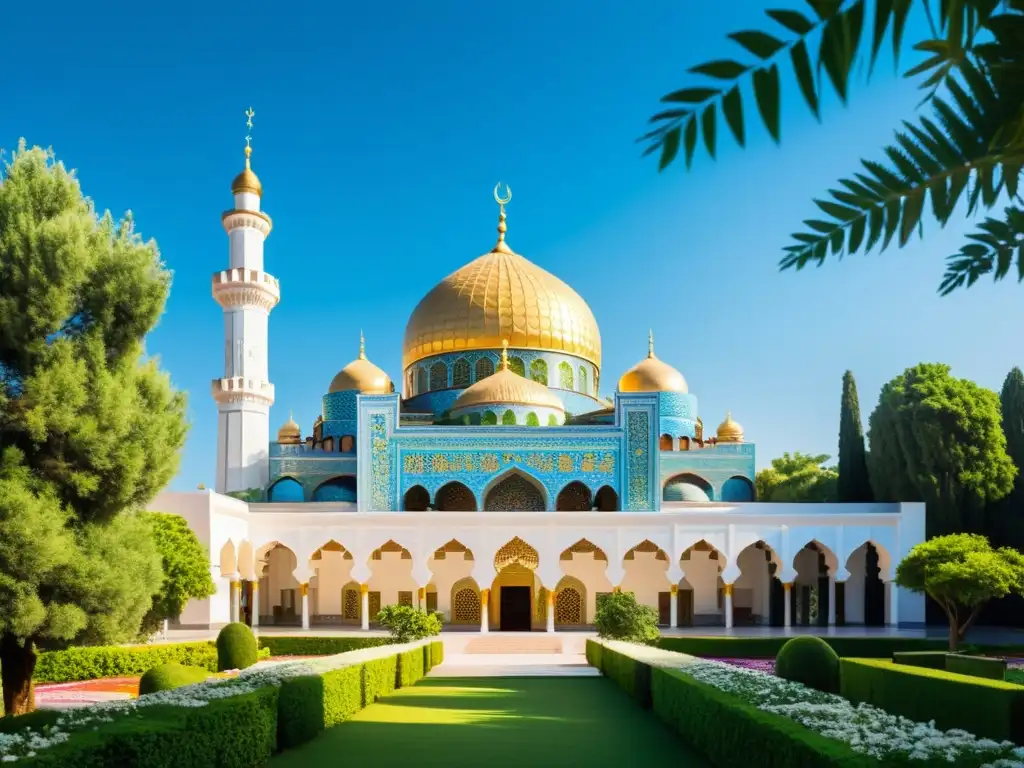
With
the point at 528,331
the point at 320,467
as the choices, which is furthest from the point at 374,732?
the point at 528,331

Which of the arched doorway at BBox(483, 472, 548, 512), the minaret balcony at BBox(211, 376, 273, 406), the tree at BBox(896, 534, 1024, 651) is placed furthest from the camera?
the minaret balcony at BBox(211, 376, 273, 406)

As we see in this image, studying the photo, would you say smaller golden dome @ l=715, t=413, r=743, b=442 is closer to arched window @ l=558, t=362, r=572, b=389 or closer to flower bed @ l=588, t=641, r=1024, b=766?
arched window @ l=558, t=362, r=572, b=389

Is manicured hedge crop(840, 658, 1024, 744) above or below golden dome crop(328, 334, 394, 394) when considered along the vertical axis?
below

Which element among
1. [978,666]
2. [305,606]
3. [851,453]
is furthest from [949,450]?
[305,606]

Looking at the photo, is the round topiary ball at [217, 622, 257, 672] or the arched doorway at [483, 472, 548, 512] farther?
the arched doorway at [483, 472, 548, 512]

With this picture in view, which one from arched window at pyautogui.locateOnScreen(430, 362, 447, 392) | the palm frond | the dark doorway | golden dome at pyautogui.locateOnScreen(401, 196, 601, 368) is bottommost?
the dark doorway

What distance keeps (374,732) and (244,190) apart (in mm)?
22311

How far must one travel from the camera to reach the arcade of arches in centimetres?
2680

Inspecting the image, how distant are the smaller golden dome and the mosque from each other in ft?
6.92

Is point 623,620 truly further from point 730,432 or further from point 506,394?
point 730,432

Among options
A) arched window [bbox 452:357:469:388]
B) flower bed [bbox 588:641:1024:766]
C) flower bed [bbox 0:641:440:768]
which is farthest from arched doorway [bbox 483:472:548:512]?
flower bed [bbox 588:641:1024:766]

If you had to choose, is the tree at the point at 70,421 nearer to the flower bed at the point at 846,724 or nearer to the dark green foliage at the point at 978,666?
the flower bed at the point at 846,724

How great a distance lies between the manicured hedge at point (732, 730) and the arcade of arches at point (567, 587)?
15569 millimetres

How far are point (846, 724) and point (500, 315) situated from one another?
26.3 meters
